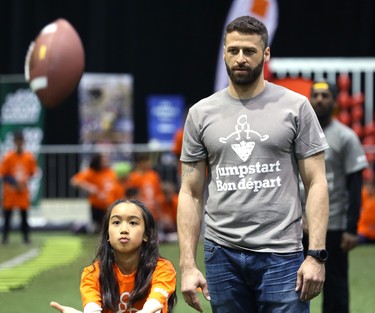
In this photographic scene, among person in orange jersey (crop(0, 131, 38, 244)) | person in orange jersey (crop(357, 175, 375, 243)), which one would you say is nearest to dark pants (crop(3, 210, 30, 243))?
person in orange jersey (crop(0, 131, 38, 244))

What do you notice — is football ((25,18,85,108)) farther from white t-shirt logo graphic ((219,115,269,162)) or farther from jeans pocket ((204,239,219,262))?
white t-shirt logo graphic ((219,115,269,162))

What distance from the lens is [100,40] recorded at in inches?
877

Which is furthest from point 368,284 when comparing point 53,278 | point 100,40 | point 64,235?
point 100,40

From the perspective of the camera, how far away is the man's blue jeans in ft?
16.5

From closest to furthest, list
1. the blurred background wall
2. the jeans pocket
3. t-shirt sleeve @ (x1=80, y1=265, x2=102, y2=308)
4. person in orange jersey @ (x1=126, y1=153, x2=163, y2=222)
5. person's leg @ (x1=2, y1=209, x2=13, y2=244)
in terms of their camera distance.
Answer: the jeans pocket < t-shirt sleeve @ (x1=80, y1=265, x2=102, y2=308) < person's leg @ (x1=2, y1=209, x2=13, y2=244) < person in orange jersey @ (x1=126, y1=153, x2=163, y2=222) < the blurred background wall

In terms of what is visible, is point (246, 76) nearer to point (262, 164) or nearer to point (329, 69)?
point (262, 164)

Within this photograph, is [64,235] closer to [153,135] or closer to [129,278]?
[153,135]

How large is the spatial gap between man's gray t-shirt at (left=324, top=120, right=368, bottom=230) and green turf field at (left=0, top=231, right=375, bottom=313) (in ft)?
6.60

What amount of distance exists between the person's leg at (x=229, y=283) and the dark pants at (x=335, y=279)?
7.73 ft

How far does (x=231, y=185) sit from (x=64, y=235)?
12843 mm

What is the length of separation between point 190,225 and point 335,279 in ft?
8.28

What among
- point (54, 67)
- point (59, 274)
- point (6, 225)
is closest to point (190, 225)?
point (54, 67)

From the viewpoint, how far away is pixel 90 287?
18.5 feet

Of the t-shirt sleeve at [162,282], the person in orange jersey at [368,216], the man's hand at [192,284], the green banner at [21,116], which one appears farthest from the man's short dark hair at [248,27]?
the green banner at [21,116]
